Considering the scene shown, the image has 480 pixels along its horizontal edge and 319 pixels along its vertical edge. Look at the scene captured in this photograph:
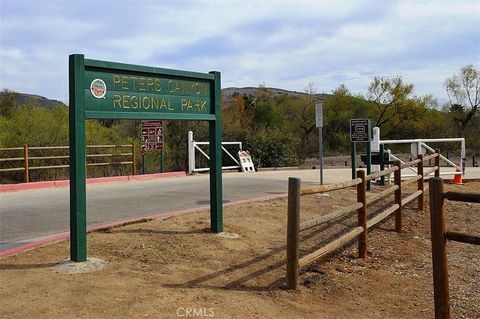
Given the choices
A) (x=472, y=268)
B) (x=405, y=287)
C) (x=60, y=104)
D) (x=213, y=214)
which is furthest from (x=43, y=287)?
(x=60, y=104)

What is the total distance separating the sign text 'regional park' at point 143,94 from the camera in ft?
19.1

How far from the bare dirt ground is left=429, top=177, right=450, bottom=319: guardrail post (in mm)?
658

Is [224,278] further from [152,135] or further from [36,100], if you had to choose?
[36,100]

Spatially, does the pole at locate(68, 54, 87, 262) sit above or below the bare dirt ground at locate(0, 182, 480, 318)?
above

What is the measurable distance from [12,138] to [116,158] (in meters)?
4.03

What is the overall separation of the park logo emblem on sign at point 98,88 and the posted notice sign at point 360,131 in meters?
9.13

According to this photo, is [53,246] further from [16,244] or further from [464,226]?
[464,226]

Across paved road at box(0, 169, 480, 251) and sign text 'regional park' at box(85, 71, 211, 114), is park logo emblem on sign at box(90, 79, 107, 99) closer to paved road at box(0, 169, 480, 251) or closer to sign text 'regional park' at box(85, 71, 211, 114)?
sign text 'regional park' at box(85, 71, 211, 114)

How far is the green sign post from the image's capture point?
5.60 m

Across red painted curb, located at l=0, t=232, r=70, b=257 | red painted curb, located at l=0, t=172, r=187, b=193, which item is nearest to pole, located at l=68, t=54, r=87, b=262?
red painted curb, located at l=0, t=232, r=70, b=257

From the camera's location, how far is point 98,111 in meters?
5.80

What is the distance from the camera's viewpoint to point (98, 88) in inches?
230

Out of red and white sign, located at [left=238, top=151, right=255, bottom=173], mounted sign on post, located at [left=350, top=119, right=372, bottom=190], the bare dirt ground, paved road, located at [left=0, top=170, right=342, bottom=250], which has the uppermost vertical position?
mounted sign on post, located at [left=350, top=119, right=372, bottom=190]

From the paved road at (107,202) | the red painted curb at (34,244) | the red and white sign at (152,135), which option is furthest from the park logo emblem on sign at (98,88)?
the red and white sign at (152,135)
